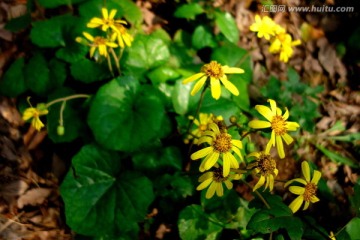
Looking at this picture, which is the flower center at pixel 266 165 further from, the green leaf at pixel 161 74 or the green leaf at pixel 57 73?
the green leaf at pixel 57 73

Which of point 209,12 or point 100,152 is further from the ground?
point 209,12

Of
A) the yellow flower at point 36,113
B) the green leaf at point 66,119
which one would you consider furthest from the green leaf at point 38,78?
the yellow flower at point 36,113

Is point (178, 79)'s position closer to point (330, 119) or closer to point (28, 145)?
point (28, 145)

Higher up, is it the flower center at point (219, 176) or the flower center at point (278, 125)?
the flower center at point (278, 125)

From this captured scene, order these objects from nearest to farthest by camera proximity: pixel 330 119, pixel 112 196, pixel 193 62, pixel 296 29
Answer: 1. pixel 112 196
2. pixel 193 62
3. pixel 330 119
4. pixel 296 29

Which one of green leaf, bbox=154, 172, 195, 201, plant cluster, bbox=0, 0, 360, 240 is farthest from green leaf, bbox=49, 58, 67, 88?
green leaf, bbox=154, 172, 195, 201

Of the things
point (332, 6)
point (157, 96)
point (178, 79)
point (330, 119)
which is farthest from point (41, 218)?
point (332, 6)
